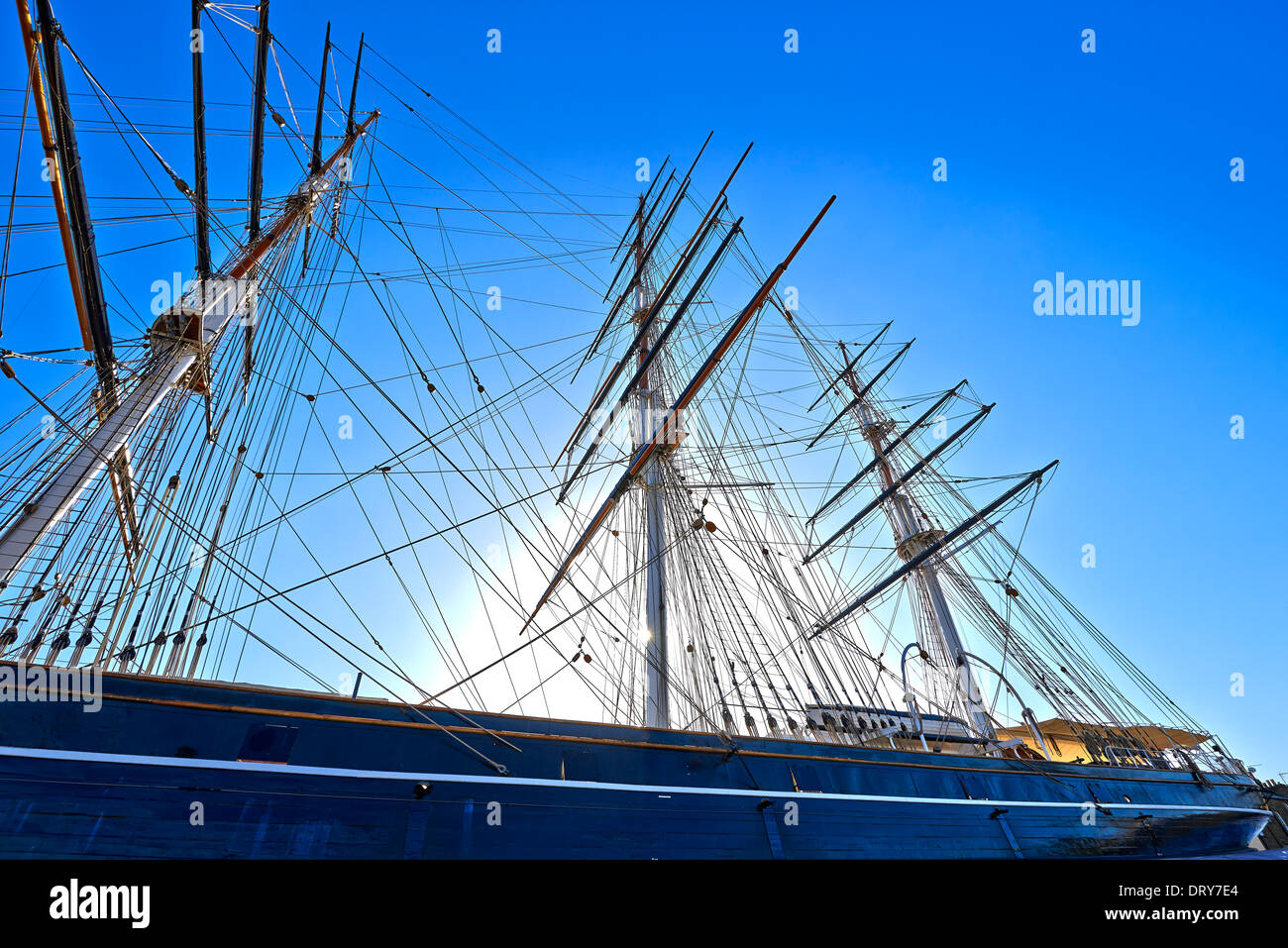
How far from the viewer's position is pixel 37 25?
6902 millimetres

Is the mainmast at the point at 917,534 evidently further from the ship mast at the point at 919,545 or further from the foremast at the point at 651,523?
the foremast at the point at 651,523

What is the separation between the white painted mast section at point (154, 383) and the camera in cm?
600

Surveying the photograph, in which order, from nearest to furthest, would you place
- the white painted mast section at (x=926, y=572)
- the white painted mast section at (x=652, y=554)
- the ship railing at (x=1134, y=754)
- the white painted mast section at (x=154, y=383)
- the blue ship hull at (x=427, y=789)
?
1. the blue ship hull at (x=427, y=789)
2. the white painted mast section at (x=154, y=383)
3. the white painted mast section at (x=652, y=554)
4. the ship railing at (x=1134, y=754)
5. the white painted mast section at (x=926, y=572)

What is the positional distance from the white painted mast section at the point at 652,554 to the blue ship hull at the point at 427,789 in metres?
1.38

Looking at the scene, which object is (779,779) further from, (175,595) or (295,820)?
(175,595)

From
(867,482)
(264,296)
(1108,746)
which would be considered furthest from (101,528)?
(867,482)

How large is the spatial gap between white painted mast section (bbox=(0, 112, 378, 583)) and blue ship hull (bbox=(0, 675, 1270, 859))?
8.70 ft

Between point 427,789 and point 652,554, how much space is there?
25.6ft

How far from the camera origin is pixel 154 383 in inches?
333

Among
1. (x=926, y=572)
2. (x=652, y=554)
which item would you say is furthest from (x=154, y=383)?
(x=926, y=572)

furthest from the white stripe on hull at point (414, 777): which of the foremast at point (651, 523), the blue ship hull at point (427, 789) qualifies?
the foremast at point (651, 523)

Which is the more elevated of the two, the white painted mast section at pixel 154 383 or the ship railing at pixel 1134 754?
the white painted mast section at pixel 154 383

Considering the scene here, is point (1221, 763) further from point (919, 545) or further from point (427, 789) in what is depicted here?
point (427, 789)
